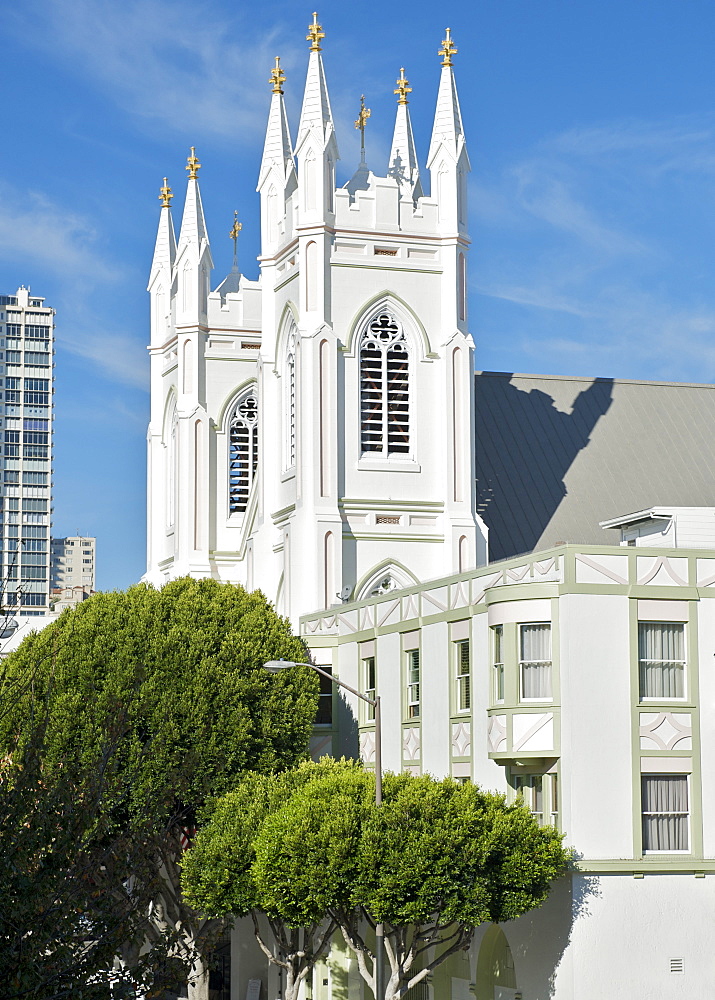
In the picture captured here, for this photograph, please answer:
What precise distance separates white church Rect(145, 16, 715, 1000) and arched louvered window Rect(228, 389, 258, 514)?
0.15 meters

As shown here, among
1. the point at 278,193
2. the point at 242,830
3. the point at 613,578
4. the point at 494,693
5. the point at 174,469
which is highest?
the point at 278,193

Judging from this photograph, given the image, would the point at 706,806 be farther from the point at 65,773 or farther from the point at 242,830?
the point at 65,773

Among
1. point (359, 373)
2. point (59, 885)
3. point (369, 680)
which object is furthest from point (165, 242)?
point (59, 885)

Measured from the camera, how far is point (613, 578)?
37062 millimetres

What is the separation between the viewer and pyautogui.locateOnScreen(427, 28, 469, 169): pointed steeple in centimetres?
6375

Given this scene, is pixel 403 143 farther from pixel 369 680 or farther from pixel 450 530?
pixel 369 680

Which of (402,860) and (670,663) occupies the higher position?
(670,663)

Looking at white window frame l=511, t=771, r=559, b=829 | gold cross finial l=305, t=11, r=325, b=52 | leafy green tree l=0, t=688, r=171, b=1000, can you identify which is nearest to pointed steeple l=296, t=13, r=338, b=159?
gold cross finial l=305, t=11, r=325, b=52

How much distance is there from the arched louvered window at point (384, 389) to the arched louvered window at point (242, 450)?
13465mm

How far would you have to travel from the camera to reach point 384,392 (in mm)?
62219

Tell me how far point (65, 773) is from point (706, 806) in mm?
20936

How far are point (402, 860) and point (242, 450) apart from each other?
4242cm

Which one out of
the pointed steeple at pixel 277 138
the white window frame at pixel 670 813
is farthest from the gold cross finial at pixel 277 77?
the white window frame at pixel 670 813

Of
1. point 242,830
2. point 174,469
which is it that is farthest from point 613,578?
point 174,469
